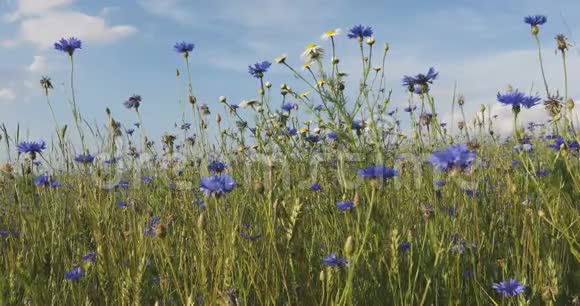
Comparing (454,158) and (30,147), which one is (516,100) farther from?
(30,147)

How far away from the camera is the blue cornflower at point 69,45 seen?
3.46m

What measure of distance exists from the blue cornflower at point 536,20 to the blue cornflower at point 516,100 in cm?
120

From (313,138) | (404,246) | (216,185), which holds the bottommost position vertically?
(404,246)

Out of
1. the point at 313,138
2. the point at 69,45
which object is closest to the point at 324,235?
the point at 313,138

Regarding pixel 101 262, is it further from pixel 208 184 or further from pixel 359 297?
pixel 359 297

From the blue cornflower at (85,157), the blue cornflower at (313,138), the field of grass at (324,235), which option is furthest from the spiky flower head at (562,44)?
the blue cornflower at (85,157)

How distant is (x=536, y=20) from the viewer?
10.6 ft

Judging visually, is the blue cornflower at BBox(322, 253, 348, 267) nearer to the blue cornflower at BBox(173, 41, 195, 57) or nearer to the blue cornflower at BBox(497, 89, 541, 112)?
the blue cornflower at BBox(497, 89, 541, 112)

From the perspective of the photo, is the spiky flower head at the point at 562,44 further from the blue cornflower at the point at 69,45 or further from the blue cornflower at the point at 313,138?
the blue cornflower at the point at 69,45

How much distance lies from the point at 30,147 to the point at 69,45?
752mm

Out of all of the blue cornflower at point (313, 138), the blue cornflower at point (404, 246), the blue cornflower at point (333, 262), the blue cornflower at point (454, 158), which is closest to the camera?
the blue cornflower at point (454, 158)

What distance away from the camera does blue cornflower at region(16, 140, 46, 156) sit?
3195 millimetres

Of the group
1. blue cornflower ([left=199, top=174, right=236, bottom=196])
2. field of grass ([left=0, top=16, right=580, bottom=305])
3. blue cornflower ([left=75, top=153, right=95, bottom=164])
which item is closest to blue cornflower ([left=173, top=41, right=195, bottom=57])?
field of grass ([left=0, top=16, right=580, bottom=305])

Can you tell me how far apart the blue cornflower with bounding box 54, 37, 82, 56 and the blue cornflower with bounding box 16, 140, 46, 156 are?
680mm
